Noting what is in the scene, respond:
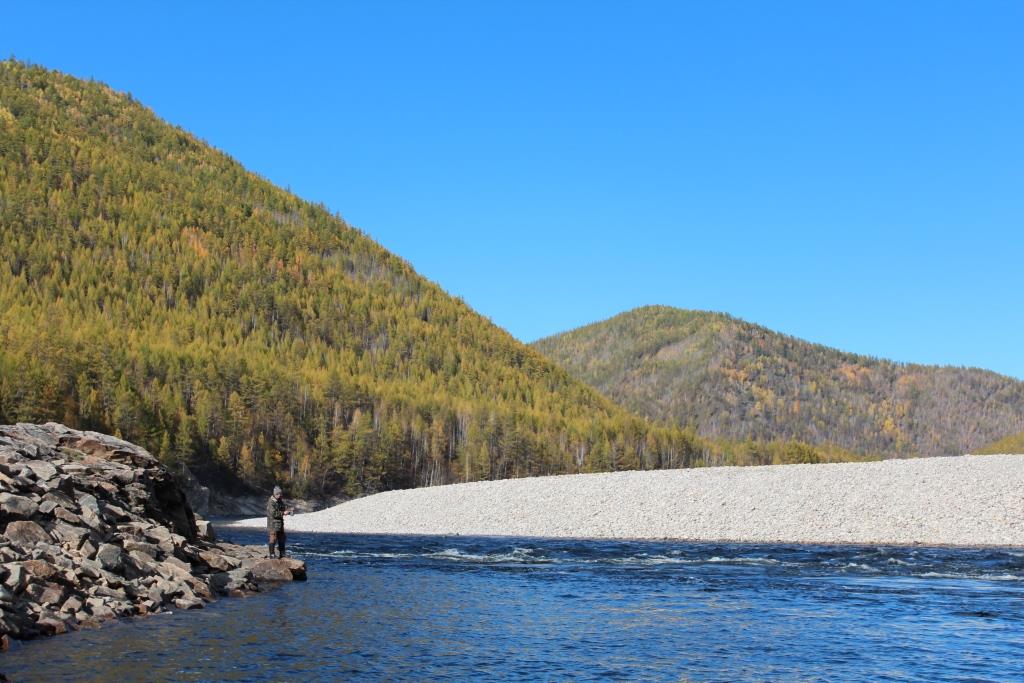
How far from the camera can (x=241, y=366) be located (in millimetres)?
127438

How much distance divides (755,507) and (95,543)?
38366mm

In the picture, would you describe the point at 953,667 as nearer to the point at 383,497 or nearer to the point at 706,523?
the point at 706,523

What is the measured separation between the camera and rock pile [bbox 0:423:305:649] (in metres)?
22.4

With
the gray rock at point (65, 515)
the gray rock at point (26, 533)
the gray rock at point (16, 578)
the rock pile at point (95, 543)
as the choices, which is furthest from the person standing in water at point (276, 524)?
the gray rock at point (16, 578)

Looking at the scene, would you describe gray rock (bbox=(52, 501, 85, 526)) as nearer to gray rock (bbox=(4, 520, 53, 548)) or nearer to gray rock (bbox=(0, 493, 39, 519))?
gray rock (bbox=(0, 493, 39, 519))

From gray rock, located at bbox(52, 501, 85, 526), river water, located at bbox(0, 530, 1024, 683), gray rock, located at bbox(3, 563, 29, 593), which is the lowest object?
river water, located at bbox(0, 530, 1024, 683)

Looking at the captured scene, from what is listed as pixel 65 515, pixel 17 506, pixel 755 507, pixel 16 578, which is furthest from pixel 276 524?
pixel 755 507

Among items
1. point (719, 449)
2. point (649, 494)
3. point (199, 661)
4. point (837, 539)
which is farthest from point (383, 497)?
point (719, 449)

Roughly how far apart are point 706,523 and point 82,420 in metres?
71.7

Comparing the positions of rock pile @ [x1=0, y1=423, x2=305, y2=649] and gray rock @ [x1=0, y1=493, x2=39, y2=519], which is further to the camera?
gray rock @ [x1=0, y1=493, x2=39, y2=519]

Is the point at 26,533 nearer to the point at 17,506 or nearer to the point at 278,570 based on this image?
the point at 17,506

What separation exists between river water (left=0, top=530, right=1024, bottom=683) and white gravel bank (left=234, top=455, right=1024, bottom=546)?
32.7ft

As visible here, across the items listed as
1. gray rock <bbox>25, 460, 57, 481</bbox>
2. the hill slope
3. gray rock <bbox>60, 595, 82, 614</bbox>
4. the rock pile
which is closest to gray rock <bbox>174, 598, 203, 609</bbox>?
the rock pile

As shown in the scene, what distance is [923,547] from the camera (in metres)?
43.7
